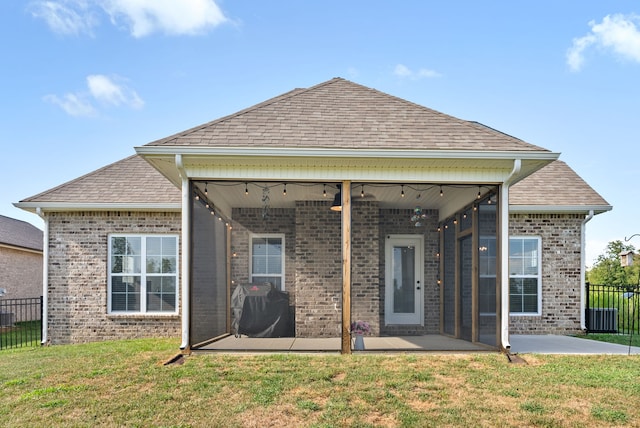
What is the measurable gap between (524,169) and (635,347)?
414cm

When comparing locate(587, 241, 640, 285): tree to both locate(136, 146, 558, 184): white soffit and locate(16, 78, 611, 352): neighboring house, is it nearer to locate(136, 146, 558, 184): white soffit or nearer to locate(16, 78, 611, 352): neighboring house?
locate(16, 78, 611, 352): neighboring house

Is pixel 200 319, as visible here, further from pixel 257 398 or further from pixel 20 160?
pixel 20 160

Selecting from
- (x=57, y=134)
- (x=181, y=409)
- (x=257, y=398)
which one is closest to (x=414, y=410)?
(x=257, y=398)

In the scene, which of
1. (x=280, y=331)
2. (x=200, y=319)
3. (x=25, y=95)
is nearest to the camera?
(x=200, y=319)

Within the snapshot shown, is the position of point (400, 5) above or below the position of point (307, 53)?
above

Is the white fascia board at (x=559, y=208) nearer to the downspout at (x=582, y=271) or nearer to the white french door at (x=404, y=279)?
the downspout at (x=582, y=271)

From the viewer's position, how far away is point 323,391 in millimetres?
5191

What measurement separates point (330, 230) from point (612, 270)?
728 inches

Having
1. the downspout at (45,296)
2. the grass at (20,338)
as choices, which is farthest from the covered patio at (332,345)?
the grass at (20,338)

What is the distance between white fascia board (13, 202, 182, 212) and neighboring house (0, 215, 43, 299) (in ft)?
26.9

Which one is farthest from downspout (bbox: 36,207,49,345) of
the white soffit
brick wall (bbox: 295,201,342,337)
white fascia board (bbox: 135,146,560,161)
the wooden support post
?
the wooden support post

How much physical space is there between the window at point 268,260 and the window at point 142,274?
1669 millimetres

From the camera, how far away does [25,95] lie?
13.8 m

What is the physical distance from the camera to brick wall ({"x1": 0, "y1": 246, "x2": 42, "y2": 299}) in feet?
53.8
